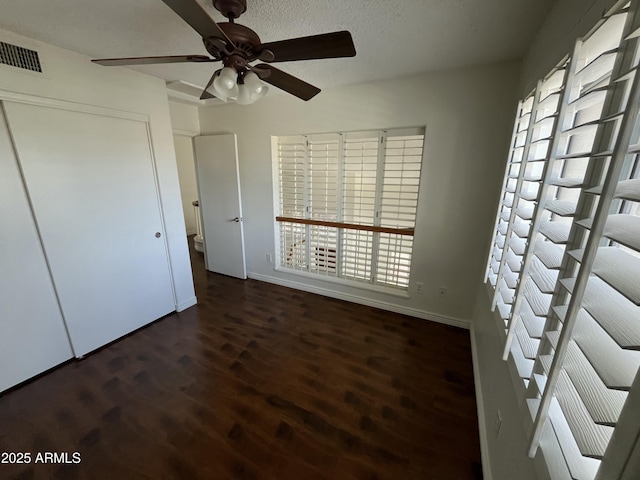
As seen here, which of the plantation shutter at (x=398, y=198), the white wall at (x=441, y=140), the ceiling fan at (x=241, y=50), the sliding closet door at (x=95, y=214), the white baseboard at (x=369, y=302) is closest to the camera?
the ceiling fan at (x=241, y=50)

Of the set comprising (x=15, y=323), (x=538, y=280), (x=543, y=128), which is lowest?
(x=15, y=323)

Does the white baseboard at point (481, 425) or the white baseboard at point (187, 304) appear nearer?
the white baseboard at point (481, 425)

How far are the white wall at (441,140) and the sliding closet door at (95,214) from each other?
1338mm

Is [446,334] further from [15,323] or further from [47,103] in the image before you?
[47,103]

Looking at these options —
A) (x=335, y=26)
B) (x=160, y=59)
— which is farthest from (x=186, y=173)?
(x=335, y=26)

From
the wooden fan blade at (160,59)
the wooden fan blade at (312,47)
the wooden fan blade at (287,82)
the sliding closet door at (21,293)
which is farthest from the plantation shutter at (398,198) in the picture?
the sliding closet door at (21,293)

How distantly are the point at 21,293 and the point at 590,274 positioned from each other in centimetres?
294

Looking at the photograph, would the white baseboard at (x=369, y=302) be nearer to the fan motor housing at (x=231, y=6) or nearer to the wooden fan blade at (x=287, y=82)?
the wooden fan blade at (x=287, y=82)

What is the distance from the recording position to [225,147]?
10.1 feet

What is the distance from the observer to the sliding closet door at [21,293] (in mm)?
1613

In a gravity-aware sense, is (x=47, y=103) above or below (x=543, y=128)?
above

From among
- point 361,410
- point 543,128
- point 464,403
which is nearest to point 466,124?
point 543,128

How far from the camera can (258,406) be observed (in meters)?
1.62

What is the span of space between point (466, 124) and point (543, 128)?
793 millimetres
